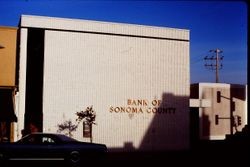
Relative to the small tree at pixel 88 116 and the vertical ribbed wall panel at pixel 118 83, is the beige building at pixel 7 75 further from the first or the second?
the small tree at pixel 88 116

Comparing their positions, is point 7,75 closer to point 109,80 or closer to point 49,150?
point 109,80

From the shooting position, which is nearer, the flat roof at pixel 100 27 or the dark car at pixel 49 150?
the dark car at pixel 49 150

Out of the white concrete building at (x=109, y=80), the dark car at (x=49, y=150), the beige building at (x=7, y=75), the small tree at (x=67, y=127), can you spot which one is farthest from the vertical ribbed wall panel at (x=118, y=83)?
the dark car at (x=49, y=150)

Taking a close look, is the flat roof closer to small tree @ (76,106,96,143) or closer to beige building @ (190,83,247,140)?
small tree @ (76,106,96,143)

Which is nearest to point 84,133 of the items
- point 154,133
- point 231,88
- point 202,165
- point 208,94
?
point 154,133

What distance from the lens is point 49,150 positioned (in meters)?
16.7

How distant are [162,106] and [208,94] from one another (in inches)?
510

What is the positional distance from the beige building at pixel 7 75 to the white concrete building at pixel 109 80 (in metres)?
0.64

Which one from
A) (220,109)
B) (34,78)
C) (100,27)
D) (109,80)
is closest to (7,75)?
(34,78)

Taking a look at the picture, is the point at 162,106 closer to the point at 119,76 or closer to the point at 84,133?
the point at 119,76

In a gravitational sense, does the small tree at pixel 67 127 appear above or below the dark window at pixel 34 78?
below

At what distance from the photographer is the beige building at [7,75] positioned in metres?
25.9

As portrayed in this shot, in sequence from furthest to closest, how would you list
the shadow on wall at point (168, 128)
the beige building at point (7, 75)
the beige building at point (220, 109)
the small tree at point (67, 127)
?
the beige building at point (220, 109) → the shadow on wall at point (168, 128) → the small tree at point (67, 127) → the beige building at point (7, 75)

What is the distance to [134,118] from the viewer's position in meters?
29.7
